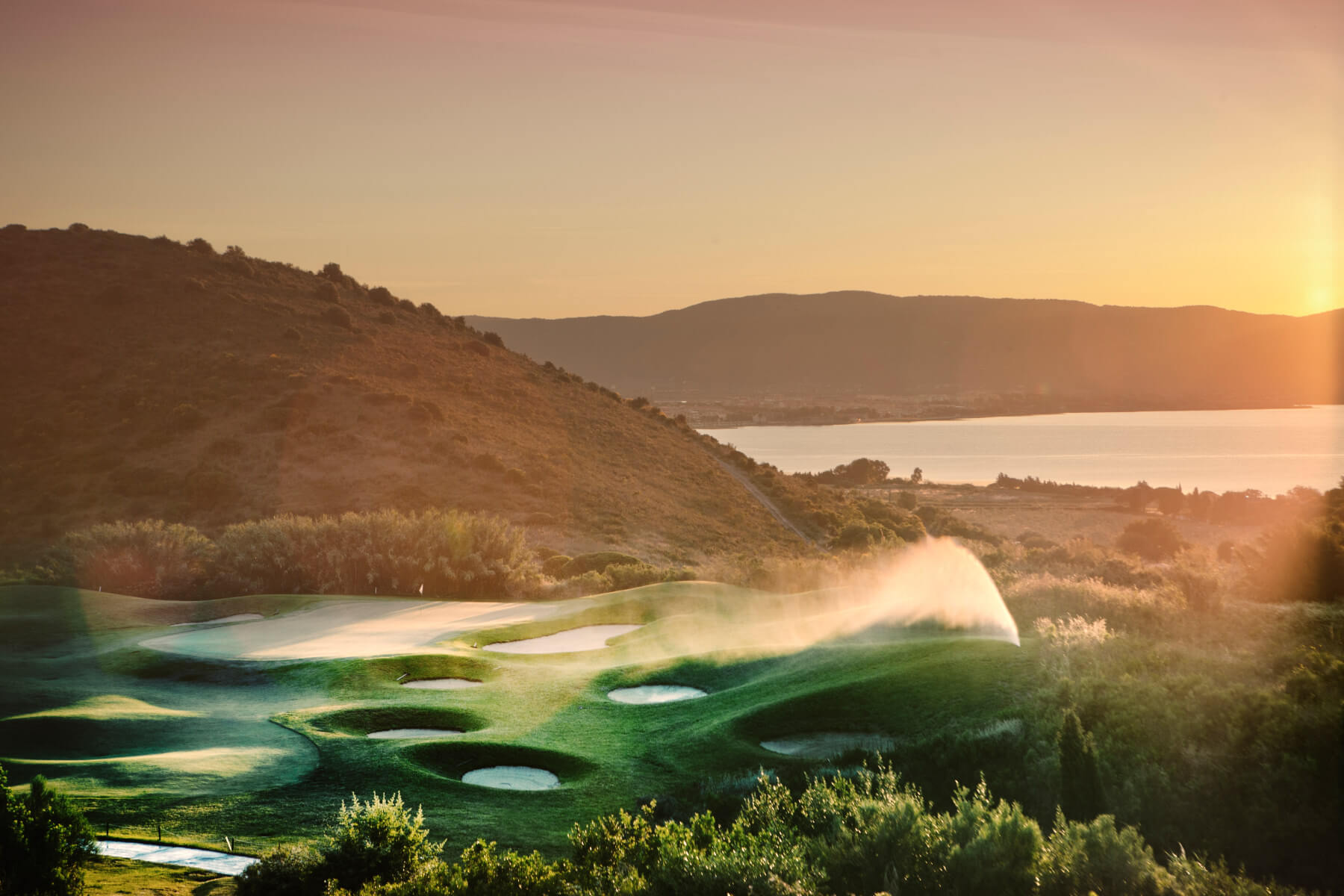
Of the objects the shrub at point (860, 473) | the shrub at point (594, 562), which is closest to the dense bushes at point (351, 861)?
the shrub at point (594, 562)

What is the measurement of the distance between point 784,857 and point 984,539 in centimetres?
4150

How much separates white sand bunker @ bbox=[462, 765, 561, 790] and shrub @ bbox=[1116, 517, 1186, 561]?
1526 inches

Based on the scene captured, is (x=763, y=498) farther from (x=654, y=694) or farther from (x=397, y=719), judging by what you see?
(x=397, y=719)

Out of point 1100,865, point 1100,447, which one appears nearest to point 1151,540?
point 1100,447

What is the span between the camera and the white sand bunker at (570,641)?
638 inches

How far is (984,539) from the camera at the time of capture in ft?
145

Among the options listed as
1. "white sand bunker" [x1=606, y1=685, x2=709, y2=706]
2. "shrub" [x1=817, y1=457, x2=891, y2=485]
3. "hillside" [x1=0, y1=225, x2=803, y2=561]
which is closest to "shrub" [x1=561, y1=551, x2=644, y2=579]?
"hillside" [x1=0, y1=225, x2=803, y2=561]

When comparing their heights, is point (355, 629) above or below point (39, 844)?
below

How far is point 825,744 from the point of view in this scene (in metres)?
9.80

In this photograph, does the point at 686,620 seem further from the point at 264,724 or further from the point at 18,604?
the point at 18,604

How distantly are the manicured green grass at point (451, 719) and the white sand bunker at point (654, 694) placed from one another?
6.8 inches

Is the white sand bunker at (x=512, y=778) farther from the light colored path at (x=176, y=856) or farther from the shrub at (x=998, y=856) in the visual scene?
the shrub at (x=998, y=856)

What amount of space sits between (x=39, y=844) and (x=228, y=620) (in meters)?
13.0

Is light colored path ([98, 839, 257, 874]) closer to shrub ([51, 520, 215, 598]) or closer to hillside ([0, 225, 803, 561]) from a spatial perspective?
shrub ([51, 520, 215, 598])
